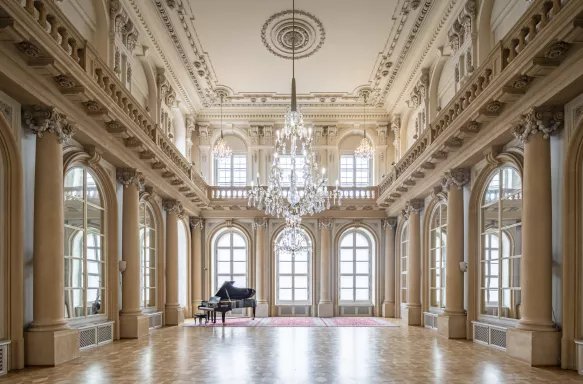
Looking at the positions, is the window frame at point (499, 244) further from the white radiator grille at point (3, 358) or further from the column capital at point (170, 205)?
the column capital at point (170, 205)

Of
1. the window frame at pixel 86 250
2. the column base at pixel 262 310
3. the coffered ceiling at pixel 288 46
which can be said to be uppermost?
the coffered ceiling at pixel 288 46

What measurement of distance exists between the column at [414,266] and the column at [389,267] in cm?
404

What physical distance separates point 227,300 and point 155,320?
9.35ft

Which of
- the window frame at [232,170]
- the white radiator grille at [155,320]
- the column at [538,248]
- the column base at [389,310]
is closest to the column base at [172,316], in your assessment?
the white radiator grille at [155,320]

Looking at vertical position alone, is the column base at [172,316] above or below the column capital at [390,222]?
below

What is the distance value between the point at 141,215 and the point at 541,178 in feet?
34.4

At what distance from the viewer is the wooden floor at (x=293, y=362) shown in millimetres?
7836

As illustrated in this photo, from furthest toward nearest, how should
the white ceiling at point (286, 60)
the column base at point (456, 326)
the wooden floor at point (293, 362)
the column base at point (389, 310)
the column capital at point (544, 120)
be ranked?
1. the column base at point (389, 310)
2. the white ceiling at point (286, 60)
3. the column base at point (456, 326)
4. the column capital at point (544, 120)
5. the wooden floor at point (293, 362)

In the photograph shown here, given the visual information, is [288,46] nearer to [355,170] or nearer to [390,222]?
[355,170]

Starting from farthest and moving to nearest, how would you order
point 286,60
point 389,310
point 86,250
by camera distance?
point 389,310, point 286,60, point 86,250

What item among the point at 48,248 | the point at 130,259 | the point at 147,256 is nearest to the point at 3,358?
the point at 48,248

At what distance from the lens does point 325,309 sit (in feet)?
71.6

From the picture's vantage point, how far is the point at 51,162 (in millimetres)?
9242

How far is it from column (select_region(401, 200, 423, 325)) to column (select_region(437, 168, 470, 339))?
3734mm
